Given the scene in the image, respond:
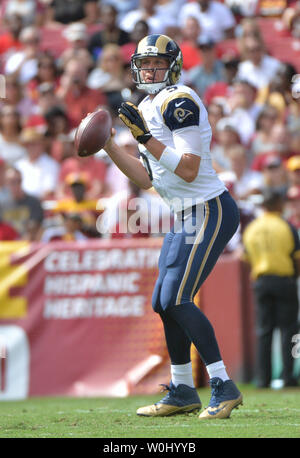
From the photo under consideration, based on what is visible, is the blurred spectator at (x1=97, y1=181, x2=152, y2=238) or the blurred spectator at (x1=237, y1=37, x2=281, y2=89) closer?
the blurred spectator at (x1=97, y1=181, x2=152, y2=238)

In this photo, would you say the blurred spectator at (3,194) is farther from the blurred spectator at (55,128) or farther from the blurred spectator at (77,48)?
the blurred spectator at (77,48)

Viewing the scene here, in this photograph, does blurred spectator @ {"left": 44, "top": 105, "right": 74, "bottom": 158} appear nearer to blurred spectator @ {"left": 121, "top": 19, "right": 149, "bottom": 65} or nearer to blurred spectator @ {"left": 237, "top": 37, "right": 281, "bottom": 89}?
blurred spectator @ {"left": 121, "top": 19, "right": 149, "bottom": 65}

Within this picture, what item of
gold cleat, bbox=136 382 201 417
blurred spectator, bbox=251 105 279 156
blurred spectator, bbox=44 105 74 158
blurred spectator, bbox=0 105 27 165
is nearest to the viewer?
gold cleat, bbox=136 382 201 417

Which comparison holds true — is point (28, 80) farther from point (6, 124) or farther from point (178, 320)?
point (178, 320)

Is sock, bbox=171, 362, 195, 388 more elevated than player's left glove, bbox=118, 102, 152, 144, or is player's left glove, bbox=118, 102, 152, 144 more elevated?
player's left glove, bbox=118, 102, 152, 144

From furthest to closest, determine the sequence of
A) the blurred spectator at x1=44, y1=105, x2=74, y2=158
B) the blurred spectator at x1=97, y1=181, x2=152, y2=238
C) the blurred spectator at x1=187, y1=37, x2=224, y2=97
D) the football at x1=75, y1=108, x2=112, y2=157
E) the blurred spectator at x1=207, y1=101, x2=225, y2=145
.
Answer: the blurred spectator at x1=187, y1=37, x2=224, y2=97 < the blurred spectator at x1=44, y1=105, x2=74, y2=158 < the blurred spectator at x1=207, y1=101, x2=225, y2=145 < the blurred spectator at x1=97, y1=181, x2=152, y2=238 < the football at x1=75, y1=108, x2=112, y2=157

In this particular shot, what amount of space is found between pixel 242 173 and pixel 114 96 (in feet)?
8.38

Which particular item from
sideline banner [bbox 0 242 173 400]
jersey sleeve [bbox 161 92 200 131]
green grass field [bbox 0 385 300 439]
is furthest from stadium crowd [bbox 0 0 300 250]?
jersey sleeve [bbox 161 92 200 131]

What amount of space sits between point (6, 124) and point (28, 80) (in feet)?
6.04

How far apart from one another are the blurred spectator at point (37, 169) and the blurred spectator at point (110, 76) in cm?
122

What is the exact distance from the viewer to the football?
5.01m

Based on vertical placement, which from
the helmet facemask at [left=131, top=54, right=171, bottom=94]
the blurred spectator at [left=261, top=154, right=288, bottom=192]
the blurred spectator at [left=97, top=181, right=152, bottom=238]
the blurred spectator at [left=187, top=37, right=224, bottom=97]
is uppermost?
the blurred spectator at [left=187, top=37, right=224, bottom=97]

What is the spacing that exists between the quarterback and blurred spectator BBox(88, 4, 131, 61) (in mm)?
7218
